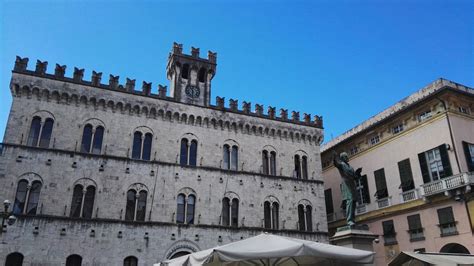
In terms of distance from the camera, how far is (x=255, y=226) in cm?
2444

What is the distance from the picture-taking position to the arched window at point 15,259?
18.7 m

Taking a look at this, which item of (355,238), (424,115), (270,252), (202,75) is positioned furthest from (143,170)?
(424,115)

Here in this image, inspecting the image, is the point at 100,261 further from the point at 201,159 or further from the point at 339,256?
the point at 339,256

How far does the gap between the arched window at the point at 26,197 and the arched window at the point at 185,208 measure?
790cm

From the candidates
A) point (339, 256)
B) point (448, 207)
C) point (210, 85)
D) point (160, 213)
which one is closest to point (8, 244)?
point (160, 213)

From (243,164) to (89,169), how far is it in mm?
10038

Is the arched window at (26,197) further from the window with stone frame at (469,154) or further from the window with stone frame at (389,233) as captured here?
the window with stone frame at (469,154)

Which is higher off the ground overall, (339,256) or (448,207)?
(448,207)

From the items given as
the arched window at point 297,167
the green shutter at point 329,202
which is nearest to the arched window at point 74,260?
the arched window at point 297,167

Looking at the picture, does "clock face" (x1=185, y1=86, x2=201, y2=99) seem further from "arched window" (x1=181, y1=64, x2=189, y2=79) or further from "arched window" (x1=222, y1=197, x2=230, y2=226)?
"arched window" (x1=222, y1=197, x2=230, y2=226)

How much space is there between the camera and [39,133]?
21.5 metres

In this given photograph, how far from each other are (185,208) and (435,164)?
629 inches

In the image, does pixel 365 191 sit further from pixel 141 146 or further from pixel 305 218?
pixel 141 146

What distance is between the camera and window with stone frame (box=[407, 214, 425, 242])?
921 inches
